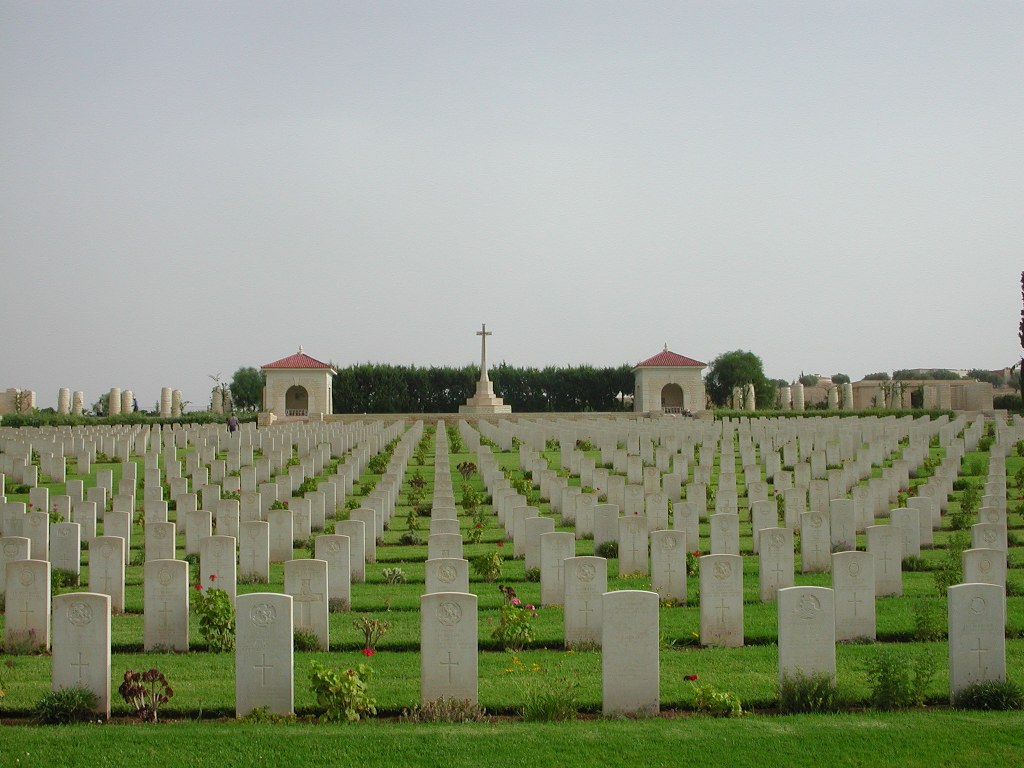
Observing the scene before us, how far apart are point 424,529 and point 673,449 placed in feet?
37.2

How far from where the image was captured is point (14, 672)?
786cm

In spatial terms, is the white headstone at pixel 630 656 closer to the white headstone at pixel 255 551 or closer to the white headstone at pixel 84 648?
the white headstone at pixel 84 648

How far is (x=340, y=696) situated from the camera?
661 cm

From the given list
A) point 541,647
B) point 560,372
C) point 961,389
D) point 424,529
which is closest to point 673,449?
point 424,529

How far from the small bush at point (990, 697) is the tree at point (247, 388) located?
7220 centimetres

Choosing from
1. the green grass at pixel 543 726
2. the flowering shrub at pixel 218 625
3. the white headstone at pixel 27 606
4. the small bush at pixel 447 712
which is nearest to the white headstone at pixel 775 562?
the green grass at pixel 543 726

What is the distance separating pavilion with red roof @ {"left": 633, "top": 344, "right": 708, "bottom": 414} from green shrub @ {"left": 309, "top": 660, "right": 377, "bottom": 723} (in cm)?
5154

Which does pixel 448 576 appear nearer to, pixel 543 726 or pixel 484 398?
pixel 543 726

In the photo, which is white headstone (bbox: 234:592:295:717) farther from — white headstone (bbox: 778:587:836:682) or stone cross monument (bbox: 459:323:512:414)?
stone cross monument (bbox: 459:323:512:414)

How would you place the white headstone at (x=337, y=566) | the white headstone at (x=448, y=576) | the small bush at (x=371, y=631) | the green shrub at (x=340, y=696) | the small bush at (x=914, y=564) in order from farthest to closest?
the small bush at (x=914, y=564) < the white headstone at (x=337, y=566) < the white headstone at (x=448, y=576) < the small bush at (x=371, y=631) < the green shrub at (x=340, y=696)

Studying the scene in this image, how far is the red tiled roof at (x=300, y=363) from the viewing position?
5647 centimetres

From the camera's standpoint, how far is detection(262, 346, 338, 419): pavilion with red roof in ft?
185

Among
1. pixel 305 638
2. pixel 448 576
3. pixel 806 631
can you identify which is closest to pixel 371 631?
pixel 305 638

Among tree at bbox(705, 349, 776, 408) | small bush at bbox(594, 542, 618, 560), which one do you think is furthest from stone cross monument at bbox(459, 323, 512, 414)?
small bush at bbox(594, 542, 618, 560)
